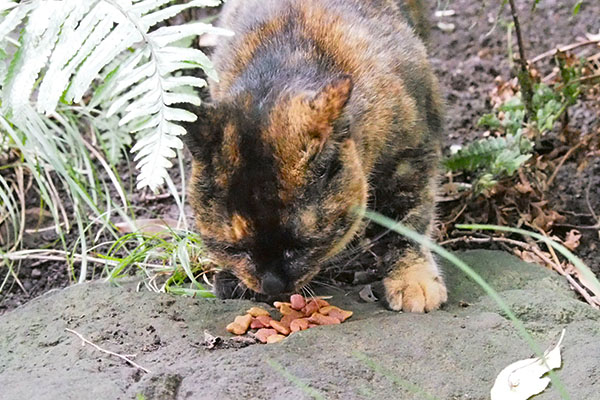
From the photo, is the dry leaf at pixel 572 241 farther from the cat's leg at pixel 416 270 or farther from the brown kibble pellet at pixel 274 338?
the brown kibble pellet at pixel 274 338

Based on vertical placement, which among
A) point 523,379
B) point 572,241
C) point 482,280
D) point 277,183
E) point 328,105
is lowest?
point 572,241

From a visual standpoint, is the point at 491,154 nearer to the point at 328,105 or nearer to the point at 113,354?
the point at 328,105

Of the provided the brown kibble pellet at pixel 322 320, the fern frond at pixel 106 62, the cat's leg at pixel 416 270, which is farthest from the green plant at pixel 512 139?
the fern frond at pixel 106 62

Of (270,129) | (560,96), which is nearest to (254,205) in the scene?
(270,129)

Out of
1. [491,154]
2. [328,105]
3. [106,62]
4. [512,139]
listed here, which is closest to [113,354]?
[106,62]

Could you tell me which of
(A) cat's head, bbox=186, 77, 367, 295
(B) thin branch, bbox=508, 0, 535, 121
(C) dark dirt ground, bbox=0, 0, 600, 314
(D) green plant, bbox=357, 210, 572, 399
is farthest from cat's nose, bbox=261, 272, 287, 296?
(B) thin branch, bbox=508, 0, 535, 121

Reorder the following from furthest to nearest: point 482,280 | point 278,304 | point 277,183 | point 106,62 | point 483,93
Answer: point 483,93 → point 278,304 → point 277,183 → point 106,62 → point 482,280
